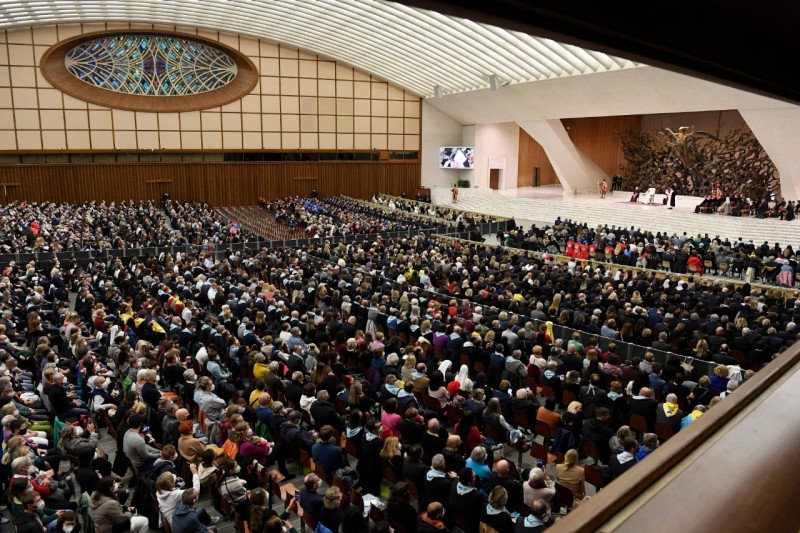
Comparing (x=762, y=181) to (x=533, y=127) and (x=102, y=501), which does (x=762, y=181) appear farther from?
(x=102, y=501)

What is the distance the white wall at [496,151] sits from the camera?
42500 mm

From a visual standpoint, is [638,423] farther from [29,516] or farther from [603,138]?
[603,138]

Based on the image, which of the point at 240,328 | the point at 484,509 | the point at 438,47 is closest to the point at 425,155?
the point at 438,47

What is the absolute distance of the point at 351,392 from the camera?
7.80 meters

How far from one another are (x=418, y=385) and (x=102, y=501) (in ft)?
14.2

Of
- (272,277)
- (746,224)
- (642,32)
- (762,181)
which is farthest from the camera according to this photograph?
(762,181)

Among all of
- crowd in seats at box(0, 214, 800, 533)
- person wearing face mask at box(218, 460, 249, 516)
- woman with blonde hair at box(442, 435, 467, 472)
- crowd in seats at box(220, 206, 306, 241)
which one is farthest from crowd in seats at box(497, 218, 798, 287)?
person wearing face mask at box(218, 460, 249, 516)

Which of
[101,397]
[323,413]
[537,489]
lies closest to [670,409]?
[537,489]

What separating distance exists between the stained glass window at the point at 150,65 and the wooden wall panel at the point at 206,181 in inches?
198

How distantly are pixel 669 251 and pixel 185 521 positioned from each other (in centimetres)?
1875

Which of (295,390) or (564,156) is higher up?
(564,156)

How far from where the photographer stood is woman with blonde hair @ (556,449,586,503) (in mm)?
5855

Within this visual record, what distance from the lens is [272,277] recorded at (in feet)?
53.7

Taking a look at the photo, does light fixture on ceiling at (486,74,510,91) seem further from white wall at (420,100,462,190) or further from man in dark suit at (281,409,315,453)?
man in dark suit at (281,409,315,453)
